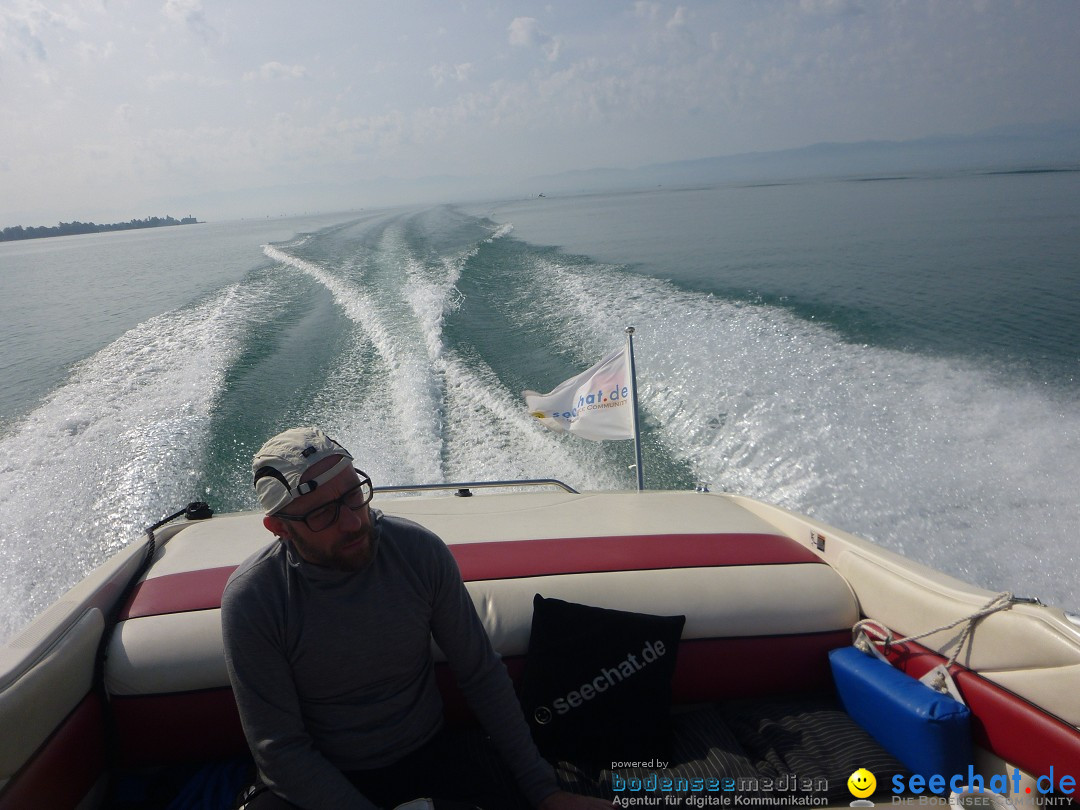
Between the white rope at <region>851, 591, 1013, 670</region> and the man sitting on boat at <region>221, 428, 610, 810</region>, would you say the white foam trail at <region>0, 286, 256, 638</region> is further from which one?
the white rope at <region>851, 591, 1013, 670</region>

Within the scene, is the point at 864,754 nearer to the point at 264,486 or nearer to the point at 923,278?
the point at 264,486

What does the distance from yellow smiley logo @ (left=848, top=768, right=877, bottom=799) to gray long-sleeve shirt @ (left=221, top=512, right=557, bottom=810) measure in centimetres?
82

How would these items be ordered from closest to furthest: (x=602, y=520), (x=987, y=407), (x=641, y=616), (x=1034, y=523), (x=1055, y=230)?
(x=641, y=616)
(x=602, y=520)
(x=1034, y=523)
(x=987, y=407)
(x=1055, y=230)

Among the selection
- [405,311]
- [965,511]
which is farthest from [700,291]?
[965,511]

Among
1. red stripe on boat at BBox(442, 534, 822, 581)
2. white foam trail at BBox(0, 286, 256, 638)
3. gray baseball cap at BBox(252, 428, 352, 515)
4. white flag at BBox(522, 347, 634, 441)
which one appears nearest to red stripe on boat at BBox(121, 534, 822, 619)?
red stripe on boat at BBox(442, 534, 822, 581)

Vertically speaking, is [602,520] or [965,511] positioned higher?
[602,520]

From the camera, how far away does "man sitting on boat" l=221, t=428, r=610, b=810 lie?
1.48 m

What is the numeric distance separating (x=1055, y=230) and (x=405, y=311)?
11884mm

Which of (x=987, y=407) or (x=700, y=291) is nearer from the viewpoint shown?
(x=987, y=407)

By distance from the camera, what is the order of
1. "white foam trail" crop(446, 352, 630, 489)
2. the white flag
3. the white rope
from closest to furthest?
the white rope < the white flag < "white foam trail" crop(446, 352, 630, 489)

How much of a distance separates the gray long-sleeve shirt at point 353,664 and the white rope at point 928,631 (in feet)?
3.54

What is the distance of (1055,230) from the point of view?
12.2m

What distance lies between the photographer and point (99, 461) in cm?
488

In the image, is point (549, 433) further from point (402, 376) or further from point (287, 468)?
point (287, 468)
